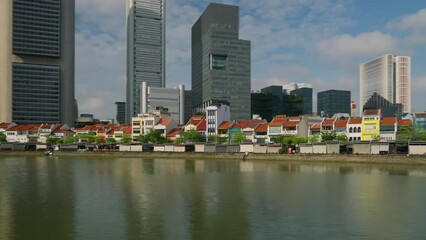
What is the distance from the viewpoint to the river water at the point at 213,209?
2392 cm

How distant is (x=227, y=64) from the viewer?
190750 millimetres

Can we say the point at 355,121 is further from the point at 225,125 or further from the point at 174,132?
the point at 174,132

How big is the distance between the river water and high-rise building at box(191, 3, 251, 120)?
462 feet

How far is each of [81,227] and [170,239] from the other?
247 inches

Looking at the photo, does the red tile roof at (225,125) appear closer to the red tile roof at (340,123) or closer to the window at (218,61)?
the red tile roof at (340,123)

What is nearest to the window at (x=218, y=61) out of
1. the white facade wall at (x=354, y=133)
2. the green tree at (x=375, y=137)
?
the white facade wall at (x=354, y=133)

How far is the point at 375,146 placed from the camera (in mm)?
82250

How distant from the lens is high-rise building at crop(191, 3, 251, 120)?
620 feet

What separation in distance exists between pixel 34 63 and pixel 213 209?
17155cm

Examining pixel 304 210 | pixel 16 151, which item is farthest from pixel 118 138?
pixel 304 210

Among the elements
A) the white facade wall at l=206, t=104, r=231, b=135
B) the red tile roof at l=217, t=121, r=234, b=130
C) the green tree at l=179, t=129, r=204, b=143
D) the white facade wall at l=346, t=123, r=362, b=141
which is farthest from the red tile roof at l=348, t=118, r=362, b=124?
the white facade wall at l=206, t=104, r=231, b=135

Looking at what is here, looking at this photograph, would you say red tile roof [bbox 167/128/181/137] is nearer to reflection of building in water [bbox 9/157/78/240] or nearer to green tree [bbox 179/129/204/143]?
green tree [bbox 179/129/204/143]

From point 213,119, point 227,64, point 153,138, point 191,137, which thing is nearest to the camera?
point 191,137

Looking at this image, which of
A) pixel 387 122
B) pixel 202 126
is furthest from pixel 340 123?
pixel 202 126
